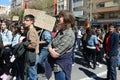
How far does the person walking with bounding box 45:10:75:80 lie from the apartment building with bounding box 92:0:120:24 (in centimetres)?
5442

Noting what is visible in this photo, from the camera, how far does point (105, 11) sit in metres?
63.5

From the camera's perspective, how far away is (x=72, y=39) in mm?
4637

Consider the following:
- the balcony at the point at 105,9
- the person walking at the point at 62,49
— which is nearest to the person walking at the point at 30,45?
the person walking at the point at 62,49

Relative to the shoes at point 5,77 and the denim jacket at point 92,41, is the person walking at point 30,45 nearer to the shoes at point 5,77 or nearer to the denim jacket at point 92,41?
the shoes at point 5,77

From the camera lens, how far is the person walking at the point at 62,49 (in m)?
4.56

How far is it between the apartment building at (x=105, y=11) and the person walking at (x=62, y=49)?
54.4m

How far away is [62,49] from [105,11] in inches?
2364

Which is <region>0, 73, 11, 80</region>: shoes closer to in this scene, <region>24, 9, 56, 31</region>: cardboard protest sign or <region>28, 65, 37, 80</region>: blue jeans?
<region>28, 65, 37, 80</region>: blue jeans

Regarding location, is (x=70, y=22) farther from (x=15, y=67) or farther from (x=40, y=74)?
(x=40, y=74)

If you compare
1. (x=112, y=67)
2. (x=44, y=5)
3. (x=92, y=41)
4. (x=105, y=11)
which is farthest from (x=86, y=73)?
(x=44, y=5)

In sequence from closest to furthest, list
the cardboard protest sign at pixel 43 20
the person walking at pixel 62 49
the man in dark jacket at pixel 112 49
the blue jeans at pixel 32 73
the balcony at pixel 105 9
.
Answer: the person walking at pixel 62 49 < the blue jeans at pixel 32 73 < the cardboard protest sign at pixel 43 20 < the man in dark jacket at pixel 112 49 < the balcony at pixel 105 9

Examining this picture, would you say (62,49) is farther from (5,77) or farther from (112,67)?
(5,77)

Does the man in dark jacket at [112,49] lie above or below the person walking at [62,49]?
below

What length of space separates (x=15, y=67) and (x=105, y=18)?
57.7m
